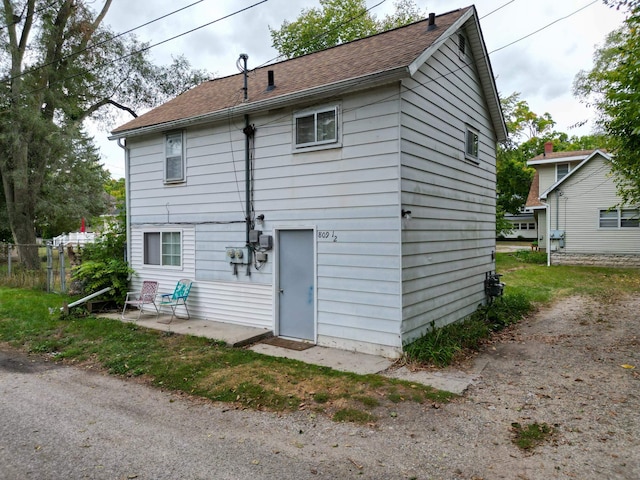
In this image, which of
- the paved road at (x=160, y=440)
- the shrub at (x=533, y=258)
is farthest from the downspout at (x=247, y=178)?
the shrub at (x=533, y=258)

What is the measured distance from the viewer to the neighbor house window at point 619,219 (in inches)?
741

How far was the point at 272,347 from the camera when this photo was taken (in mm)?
7078

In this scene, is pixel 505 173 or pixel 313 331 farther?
pixel 505 173

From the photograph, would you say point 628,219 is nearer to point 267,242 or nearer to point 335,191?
point 335,191

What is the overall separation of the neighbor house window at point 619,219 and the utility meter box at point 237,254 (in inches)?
706

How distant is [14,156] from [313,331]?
1578 cm

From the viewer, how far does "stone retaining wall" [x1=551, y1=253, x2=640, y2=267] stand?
1892 centimetres

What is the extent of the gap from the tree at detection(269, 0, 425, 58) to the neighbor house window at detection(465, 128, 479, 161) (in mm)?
18869

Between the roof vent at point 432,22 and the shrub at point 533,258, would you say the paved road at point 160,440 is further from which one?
the shrub at point 533,258

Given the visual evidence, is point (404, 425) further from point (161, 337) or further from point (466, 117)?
point (466, 117)

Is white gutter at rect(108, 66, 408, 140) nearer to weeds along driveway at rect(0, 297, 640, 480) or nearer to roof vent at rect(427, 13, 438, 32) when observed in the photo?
roof vent at rect(427, 13, 438, 32)

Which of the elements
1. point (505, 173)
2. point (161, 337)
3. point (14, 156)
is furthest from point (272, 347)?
point (505, 173)

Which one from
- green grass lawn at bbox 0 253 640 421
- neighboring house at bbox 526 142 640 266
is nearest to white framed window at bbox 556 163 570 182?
neighboring house at bbox 526 142 640 266

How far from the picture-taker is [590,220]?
19719 mm
